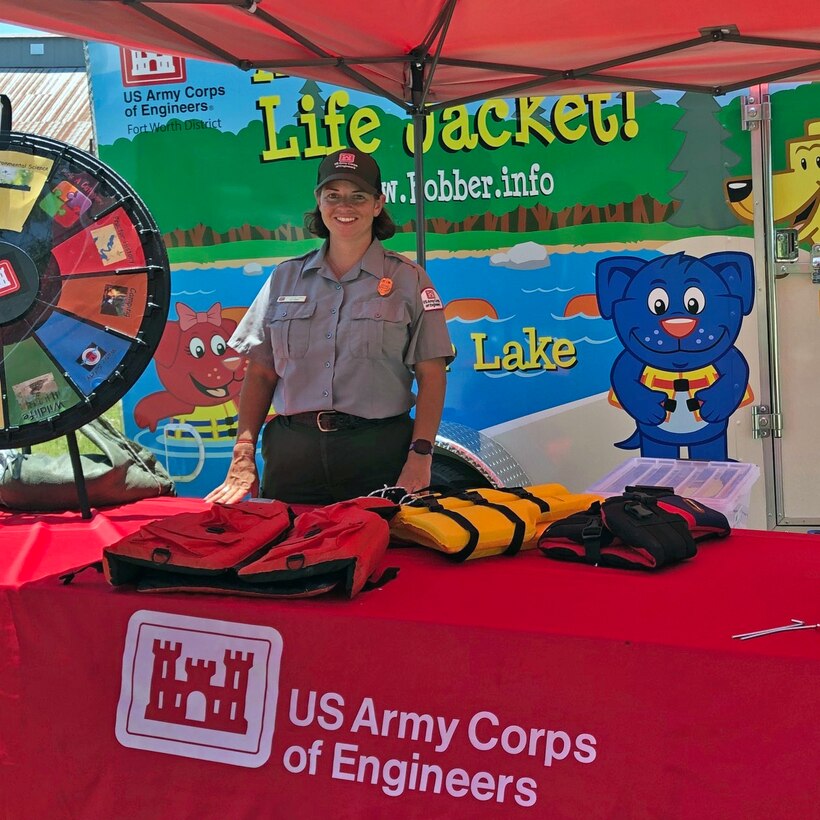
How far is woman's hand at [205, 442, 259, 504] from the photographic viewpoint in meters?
2.79

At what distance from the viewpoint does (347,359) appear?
2896 mm

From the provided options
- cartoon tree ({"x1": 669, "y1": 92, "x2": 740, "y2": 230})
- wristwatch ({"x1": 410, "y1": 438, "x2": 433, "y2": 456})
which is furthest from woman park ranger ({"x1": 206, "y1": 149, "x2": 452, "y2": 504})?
cartoon tree ({"x1": 669, "y1": 92, "x2": 740, "y2": 230})

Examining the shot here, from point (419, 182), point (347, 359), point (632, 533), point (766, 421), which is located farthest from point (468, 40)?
point (632, 533)

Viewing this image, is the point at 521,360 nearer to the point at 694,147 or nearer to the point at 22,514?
the point at 694,147

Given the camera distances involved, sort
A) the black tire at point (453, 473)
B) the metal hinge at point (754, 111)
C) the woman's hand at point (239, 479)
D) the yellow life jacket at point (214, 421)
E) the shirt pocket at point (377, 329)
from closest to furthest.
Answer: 1. the woman's hand at point (239, 479)
2. the shirt pocket at point (377, 329)
3. the metal hinge at point (754, 111)
4. the black tire at point (453, 473)
5. the yellow life jacket at point (214, 421)

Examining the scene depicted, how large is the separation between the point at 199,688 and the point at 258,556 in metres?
0.28

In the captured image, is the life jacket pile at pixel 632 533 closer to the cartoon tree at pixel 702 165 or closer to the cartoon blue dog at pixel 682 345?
the cartoon blue dog at pixel 682 345

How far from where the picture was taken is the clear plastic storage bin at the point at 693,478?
3592mm

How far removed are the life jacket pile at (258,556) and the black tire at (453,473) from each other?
195 cm

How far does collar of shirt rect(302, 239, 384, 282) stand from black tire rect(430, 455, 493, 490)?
4.36ft

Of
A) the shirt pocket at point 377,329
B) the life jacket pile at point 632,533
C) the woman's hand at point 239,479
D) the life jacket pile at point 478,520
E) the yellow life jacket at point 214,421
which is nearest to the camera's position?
the life jacket pile at point 632,533

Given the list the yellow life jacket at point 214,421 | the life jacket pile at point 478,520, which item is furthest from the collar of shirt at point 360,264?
the yellow life jacket at point 214,421

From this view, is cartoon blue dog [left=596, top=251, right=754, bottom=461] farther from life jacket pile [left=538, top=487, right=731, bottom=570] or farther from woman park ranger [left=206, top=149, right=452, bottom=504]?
life jacket pile [left=538, top=487, right=731, bottom=570]

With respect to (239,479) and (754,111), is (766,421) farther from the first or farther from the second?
(239,479)
